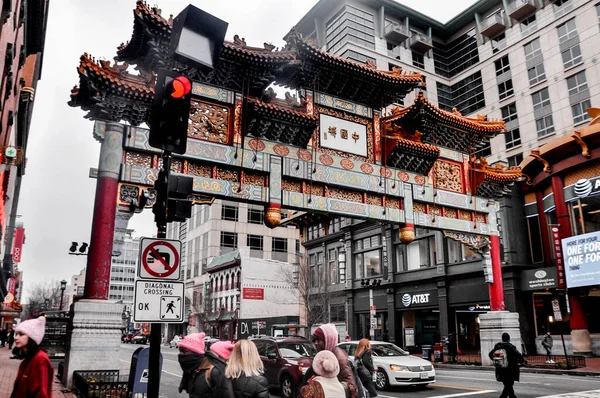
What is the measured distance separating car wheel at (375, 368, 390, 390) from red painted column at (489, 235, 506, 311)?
9.30 m

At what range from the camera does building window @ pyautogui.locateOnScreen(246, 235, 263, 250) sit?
7169 cm

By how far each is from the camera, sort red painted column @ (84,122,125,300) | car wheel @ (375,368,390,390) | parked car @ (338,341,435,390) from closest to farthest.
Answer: red painted column @ (84,122,125,300) < parked car @ (338,341,435,390) < car wheel @ (375,368,390,390)

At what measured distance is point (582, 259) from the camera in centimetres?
2644

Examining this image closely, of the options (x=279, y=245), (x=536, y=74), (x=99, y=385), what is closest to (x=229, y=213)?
(x=279, y=245)

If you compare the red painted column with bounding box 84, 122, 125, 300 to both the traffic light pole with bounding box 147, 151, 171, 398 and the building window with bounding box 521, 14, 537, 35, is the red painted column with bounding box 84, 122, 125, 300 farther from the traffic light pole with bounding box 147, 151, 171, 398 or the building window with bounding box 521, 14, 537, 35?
the building window with bounding box 521, 14, 537, 35

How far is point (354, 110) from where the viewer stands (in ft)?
61.9

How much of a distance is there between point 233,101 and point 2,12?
27.9 feet

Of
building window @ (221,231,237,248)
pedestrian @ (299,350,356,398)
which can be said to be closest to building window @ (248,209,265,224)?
building window @ (221,231,237,248)

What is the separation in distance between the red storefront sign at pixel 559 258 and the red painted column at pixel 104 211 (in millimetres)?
25120

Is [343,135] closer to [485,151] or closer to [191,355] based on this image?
[191,355]

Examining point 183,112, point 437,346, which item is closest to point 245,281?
point 437,346

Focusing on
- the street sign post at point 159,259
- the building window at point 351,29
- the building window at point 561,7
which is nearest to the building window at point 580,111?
the building window at point 561,7

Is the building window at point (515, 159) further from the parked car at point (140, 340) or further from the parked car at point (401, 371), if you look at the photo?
the parked car at point (140, 340)

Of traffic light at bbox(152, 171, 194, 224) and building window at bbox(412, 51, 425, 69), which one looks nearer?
traffic light at bbox(152, 171, 194, 224)
